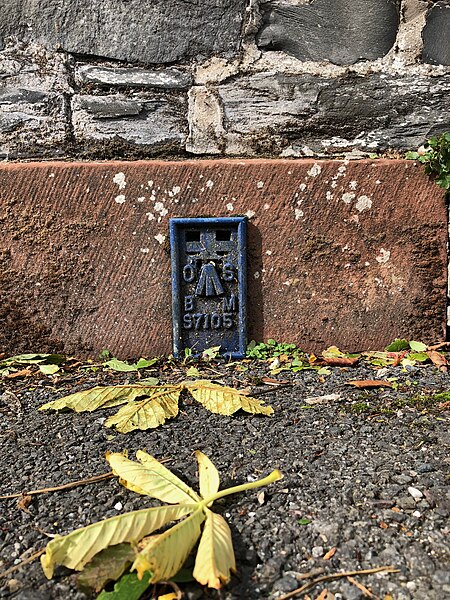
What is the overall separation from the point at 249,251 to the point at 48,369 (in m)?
0.85

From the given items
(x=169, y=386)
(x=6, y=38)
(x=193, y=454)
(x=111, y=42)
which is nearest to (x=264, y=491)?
(x=193, y=454)

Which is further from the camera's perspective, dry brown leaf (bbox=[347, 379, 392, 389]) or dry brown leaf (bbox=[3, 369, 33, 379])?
dry brown leaf (bbox=[3, 369, 33, 379])

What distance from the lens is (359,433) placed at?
1.55m

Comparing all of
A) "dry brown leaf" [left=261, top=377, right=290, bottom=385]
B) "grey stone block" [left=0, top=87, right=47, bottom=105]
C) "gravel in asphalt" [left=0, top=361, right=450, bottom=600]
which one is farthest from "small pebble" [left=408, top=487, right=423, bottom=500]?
"grey stone block" [left=0, top=87, right=47, bottom=105]

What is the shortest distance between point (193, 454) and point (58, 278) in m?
1.09

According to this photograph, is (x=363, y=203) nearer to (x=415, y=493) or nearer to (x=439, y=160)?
(x=439, y=160)

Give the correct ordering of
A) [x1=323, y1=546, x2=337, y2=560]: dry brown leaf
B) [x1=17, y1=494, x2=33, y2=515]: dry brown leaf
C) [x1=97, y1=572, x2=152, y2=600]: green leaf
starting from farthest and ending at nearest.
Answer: [x1=17, y1=494, x2=33, y2=515]: dry brown leaf < [x1=323, y1=546, x2=337, y2=560]: dry brown leaf < [x1=97, y1=572, x2=152, y2=600]: green leaf

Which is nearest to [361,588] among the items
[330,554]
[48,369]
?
[330,554]

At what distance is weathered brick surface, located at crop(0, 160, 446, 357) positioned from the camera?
2.25 metres

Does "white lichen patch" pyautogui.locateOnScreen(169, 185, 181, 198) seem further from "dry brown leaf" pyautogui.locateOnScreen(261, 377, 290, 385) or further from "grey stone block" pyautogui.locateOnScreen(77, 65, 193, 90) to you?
"dry brown leaf" pyautogui.locateOnScreen(261, 377, 290, 385)

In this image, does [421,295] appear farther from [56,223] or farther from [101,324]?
[56,223]

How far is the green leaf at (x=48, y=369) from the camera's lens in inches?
84.1

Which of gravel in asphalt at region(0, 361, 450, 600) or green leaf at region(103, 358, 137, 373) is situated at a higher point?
green leaf at region(103, 358, 137, 373)

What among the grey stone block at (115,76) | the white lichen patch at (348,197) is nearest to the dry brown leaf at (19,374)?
the grey stone block at (115,76)
